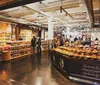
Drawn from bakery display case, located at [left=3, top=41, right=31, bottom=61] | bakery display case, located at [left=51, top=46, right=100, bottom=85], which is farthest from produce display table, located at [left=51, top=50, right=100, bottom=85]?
bakery display case, located at [left=3, top=41, right=31, bottom=61]

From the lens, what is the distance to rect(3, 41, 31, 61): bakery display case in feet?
28.6

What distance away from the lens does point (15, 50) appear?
9.75m

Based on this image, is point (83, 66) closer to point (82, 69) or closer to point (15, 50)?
point (82, 69)

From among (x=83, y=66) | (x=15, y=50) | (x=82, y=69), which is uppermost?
(x=15, y=50)

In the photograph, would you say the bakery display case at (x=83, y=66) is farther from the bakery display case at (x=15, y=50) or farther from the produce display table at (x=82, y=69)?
the bakery display case at (x=15, y=50)

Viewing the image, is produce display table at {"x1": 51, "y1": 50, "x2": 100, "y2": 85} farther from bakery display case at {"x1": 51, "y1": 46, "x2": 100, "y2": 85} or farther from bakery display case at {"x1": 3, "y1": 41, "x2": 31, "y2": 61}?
bakery display case at {"x1": 3, "y1": 41, "x2": 31, "y2": 61}

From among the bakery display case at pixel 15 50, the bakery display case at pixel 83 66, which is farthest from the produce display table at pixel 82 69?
the bakery display case at pixel 15 50

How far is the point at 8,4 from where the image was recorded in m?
4.74

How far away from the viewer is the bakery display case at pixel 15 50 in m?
8.73

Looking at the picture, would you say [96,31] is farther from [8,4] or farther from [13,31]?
[8,4]

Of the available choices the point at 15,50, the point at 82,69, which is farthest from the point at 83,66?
the point at 15,50

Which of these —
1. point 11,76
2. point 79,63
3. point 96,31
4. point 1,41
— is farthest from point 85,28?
point 11,76

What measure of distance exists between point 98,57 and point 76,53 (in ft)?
3.30

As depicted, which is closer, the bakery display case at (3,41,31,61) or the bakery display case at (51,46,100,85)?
the bakery display case at (51,46,100,85)
